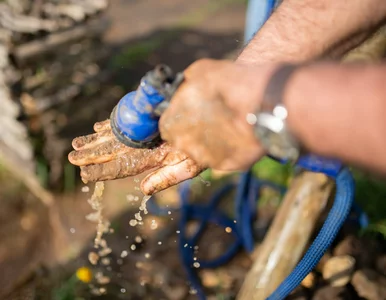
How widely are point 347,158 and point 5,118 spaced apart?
2683 mm

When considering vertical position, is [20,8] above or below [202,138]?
below

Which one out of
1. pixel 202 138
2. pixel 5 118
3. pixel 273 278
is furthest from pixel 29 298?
pixel 202 138

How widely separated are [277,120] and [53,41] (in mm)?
2576

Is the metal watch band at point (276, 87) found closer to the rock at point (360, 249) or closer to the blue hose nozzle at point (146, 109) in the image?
the blue hose nozzle at point (146, 109)

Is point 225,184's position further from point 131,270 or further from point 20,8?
point 20,8

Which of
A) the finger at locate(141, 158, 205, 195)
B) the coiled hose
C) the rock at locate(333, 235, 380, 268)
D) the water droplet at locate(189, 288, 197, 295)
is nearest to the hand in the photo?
the finger at locate(141, 158, 205, 195)

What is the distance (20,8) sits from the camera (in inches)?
131

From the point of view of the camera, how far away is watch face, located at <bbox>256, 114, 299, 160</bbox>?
1155mm

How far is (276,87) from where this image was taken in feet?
3.81

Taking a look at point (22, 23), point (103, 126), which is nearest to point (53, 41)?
point (22, 23)

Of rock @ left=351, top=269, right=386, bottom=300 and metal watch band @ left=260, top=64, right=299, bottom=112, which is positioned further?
rock @ left=351, top=269, right=386, bottom=300

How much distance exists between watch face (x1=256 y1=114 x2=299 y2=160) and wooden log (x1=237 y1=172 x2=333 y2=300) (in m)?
1.15

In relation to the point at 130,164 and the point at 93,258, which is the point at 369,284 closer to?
the point at 130,164

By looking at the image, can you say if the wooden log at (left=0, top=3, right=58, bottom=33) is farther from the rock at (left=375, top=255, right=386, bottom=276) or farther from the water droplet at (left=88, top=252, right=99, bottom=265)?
the rock at (left=375, top=255, right=386, bottom=276)
